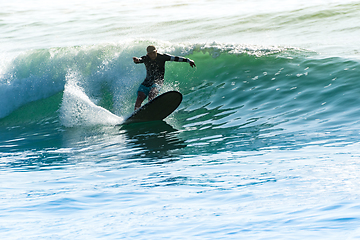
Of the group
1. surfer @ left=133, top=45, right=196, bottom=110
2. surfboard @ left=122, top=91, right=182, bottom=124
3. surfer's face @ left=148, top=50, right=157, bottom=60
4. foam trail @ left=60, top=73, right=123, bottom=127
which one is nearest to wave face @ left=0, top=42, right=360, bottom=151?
foam trail @ left=60, top=73, right=123, bottom=127

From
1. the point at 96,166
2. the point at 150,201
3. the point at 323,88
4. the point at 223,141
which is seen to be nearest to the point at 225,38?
the point at 323,88

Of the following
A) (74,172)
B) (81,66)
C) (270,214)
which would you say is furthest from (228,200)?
(81,66)

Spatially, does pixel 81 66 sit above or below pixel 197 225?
above

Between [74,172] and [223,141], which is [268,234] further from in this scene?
[223,141]

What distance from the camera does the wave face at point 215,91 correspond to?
7.47 m

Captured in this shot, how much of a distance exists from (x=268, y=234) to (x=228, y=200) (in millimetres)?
970

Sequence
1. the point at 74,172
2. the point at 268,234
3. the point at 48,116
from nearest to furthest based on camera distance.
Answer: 1. the point at 268,234
2. the point at 74,172
3. the point at 48,116

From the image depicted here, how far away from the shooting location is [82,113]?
9898mm

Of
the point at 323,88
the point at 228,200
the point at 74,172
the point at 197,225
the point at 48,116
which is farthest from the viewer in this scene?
the point at 48,116

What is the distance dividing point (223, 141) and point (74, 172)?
2665mm

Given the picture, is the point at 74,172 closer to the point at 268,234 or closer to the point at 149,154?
the point at 149,154

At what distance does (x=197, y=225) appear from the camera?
3.44 m

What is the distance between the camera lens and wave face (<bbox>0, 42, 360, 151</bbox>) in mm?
7469

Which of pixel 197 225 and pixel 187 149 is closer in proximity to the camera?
pixel 197 225
